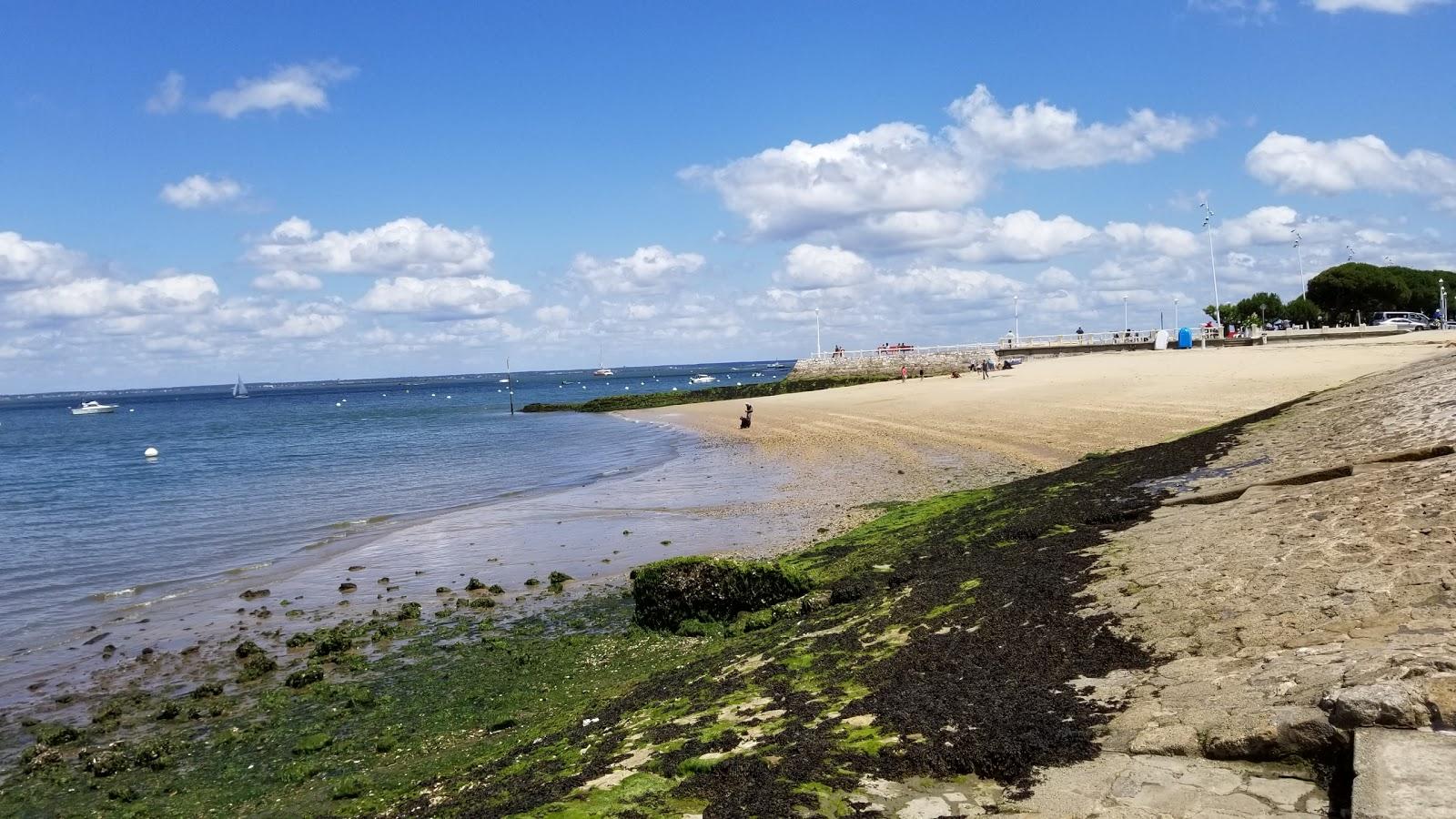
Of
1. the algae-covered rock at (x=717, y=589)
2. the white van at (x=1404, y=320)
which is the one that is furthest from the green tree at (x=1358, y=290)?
the algae-covered rock at (x=717, y=589)

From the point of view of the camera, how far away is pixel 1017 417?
36219 mm

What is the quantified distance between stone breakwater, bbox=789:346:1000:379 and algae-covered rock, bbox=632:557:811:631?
222 feet

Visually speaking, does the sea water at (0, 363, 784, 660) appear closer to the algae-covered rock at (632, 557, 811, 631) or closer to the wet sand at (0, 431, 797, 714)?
the wet sand at (0, 431, 797, 714)

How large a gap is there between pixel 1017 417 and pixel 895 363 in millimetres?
53155

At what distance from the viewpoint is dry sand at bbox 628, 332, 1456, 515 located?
24.6 m

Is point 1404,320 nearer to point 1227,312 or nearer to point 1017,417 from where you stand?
point 1227,312

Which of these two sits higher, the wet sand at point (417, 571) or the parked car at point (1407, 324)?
the parked car at point (1407, 324)

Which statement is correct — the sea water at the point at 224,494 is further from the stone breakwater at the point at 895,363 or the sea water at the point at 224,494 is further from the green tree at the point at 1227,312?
the green tree at the point at 1227,312

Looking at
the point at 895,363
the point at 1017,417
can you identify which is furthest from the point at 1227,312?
the point at 1017,417

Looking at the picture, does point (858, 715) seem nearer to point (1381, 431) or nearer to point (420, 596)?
point (1381, 431)

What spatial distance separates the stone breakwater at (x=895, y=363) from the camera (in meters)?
81.6

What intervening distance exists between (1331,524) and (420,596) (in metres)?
14.2

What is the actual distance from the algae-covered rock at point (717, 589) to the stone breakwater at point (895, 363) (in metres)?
67.8

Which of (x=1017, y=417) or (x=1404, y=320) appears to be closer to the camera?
(x=1017, y=417)
